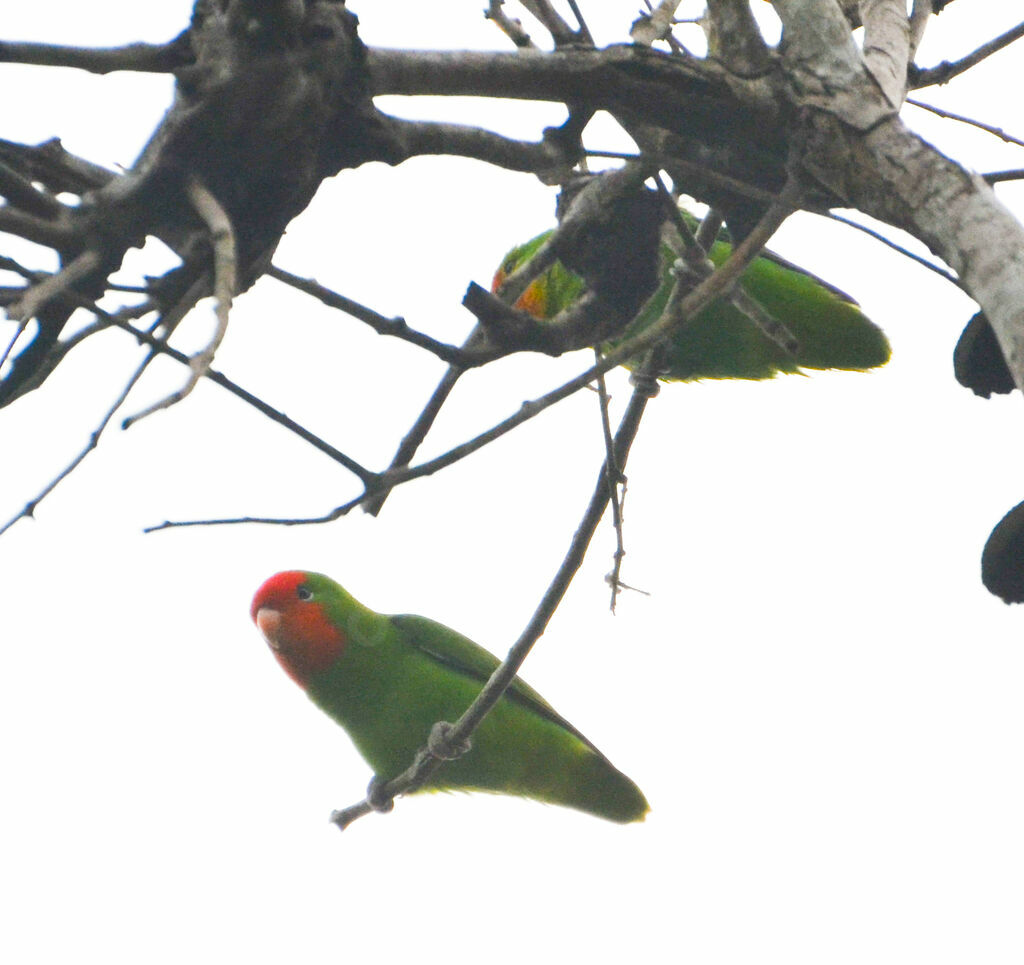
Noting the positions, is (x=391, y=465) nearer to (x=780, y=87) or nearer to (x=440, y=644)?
(x=780, y=87)

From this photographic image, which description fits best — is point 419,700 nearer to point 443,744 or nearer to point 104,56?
point 443,744

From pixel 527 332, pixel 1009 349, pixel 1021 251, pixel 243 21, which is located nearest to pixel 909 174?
pixel 1021 251

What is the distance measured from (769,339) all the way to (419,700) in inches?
69.0

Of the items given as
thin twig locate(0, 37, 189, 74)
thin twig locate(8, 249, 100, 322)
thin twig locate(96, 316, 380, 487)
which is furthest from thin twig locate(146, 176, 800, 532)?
thin twig locate(0, 37, 189, 74)

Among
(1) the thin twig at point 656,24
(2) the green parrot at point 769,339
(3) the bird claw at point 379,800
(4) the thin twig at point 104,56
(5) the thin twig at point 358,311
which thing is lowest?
(3) the bird claw at point 379,800

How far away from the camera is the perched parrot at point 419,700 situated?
13.6 ft

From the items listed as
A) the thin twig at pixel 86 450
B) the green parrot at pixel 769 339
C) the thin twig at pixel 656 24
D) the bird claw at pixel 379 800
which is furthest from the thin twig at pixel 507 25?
the bird claw at pixel 379 800

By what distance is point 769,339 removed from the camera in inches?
149

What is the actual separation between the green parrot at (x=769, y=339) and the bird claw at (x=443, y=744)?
1.34 meters

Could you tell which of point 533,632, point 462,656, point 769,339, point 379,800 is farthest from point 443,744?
point 769,339

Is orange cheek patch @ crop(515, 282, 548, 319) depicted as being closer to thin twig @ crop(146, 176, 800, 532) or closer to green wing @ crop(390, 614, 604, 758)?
green wing @ crop(390, 614, 604, 758)

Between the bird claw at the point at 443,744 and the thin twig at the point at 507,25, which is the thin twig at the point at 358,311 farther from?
the bird claw at the point at 443,744

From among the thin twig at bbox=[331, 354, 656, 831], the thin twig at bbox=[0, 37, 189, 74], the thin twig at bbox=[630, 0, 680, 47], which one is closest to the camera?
the thin twig at bbox=[0, 37, 189, 74]

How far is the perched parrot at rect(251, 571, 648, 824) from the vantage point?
414 centimetres
